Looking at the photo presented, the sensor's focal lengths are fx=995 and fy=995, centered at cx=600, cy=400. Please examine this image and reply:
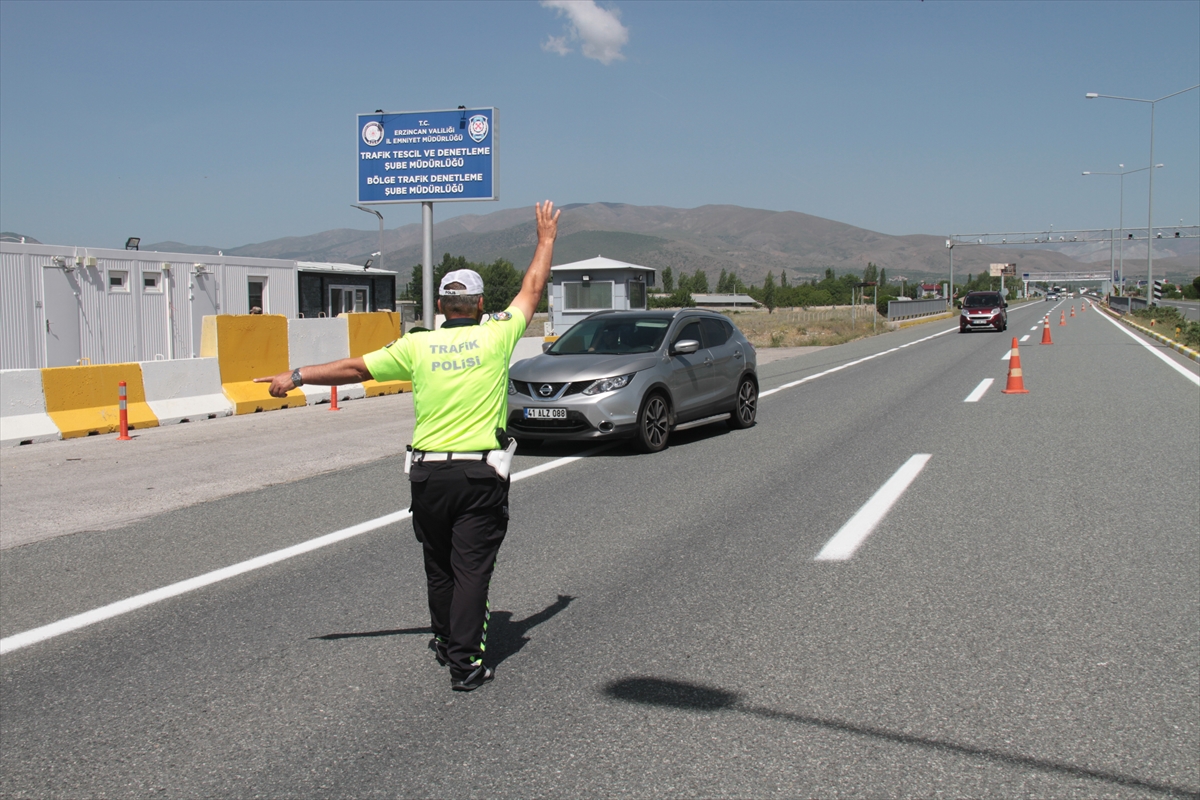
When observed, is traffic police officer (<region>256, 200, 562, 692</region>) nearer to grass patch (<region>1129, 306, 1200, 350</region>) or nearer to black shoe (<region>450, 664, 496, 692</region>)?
black shoe (<region>450, 664, 496, 692</region>)

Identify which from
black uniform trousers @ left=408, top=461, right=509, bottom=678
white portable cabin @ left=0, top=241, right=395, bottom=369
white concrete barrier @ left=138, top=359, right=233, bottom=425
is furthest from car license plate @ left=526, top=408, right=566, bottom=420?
white portable cabin @ left=0, top=241, right=395, bottom=369

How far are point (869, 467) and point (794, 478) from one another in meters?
0.97

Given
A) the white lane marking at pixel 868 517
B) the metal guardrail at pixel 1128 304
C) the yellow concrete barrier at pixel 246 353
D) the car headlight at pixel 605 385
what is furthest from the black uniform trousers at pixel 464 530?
the metal guardrail at pixel 1128 304

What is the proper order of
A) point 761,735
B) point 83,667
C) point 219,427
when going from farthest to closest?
point 219,427 → point 83,667 → point 761,735

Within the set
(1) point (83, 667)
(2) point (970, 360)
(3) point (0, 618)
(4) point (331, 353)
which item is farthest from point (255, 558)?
(2) point (970, 360)

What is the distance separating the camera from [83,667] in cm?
447

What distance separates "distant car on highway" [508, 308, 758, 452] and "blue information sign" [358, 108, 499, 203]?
11.3 m

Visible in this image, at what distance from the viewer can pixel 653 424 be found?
431 inches

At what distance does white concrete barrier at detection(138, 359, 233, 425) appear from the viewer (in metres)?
13.6

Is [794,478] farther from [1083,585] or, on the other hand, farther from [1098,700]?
[1098,700]

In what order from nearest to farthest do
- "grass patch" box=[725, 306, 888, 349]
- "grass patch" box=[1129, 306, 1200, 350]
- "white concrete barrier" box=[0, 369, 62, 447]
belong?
1. "white concrete barrier" box=[0, 369, 62, 447]
2. "grass patch" box=[1129, 306, 1200, 350]
3. "grass patch" box=[725, 306, 888, 349]

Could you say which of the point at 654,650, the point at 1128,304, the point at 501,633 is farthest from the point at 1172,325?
the point at 501,633

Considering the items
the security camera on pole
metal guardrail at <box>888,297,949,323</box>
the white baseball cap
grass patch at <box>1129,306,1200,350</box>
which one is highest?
the security camera on pole

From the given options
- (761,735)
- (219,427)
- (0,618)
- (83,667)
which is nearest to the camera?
(761,735)
